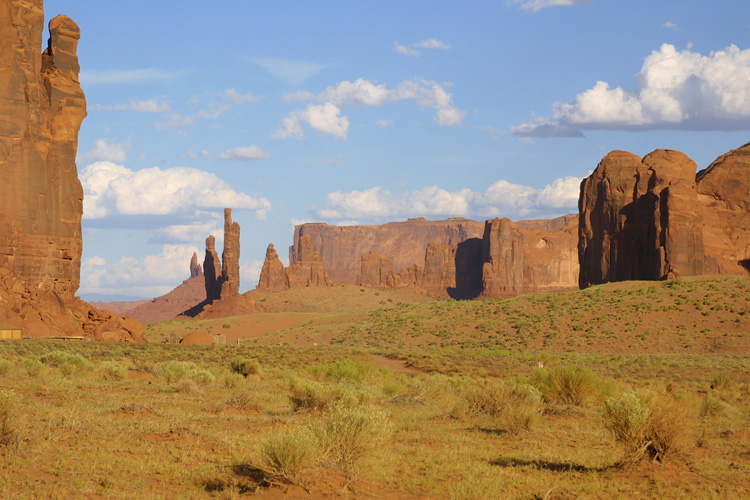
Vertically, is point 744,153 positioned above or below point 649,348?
above

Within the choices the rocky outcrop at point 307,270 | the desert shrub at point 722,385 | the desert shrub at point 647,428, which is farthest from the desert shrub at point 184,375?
the rocky outcrop at point 307,270

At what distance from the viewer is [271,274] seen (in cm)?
13575

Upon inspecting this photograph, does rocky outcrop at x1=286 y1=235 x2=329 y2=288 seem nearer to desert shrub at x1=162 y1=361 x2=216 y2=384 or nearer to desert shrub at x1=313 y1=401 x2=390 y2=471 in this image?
desert shrub at x1=162 y1=361 x2=216 y2=384

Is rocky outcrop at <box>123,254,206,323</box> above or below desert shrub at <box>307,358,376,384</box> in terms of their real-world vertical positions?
below

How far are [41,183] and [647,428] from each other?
120 feet

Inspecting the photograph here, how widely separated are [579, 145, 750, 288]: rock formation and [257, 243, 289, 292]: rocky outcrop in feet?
243

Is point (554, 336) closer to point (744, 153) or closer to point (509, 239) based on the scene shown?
point (744, 153)

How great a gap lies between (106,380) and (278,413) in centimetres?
803

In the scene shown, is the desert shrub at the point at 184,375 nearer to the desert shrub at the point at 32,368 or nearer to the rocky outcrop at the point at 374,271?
the desert shrub at the point at 32,368

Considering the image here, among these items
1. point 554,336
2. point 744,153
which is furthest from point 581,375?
point 744,153

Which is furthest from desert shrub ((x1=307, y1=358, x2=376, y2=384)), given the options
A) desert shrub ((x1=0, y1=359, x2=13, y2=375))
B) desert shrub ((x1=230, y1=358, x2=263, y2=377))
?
desert shrub ((x1=0, y1=359, x2=13, y2=375))

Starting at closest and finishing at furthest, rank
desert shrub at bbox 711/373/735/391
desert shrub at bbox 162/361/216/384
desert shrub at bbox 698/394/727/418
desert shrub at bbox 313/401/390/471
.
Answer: desert shrub at bbox 313/401/390/471 < desert shrub at bbox 698/394/727/418 < desert shrub at bbox 162/361/216/384 < desert shrub at bbox 711/373/735/391

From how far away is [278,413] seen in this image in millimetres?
17516

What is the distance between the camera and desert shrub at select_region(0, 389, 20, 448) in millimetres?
11031
